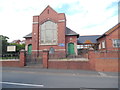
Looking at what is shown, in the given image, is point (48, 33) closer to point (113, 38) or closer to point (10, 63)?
point (10, 63)

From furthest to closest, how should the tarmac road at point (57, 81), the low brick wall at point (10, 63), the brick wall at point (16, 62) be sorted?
the low brick wall at point (10, 63) < the brick wall at point (16, 62) < the tarmac road at point (57, 81)

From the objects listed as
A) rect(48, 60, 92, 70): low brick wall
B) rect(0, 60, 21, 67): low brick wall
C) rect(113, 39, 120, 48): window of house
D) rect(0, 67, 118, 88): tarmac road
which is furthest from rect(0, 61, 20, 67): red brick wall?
rect(113, 39, 120, 48): window of house

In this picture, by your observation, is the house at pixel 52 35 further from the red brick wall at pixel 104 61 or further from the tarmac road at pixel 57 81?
the tarmac road at pixel 57 81

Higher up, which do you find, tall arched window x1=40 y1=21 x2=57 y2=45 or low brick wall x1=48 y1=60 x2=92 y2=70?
tall arched window x1=40 y1=21 x2=57 y2=45

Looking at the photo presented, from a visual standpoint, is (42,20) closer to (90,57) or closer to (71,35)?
(71,35)

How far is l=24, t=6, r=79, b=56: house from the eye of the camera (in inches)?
831

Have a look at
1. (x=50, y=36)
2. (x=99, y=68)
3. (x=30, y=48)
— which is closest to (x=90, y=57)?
(x=99, y=68)

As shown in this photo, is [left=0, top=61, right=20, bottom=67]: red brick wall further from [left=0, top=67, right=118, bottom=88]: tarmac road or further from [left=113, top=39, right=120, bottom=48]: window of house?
[left=113, top=39, right=120, bottom=48]: window of house

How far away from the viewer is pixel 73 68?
40.3 feet

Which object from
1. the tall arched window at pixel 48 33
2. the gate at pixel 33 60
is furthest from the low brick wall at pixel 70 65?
the tall arched window at pixel 48 33

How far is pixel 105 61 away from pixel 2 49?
23654 mm

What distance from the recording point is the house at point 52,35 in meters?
21.1

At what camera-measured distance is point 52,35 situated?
21.7m

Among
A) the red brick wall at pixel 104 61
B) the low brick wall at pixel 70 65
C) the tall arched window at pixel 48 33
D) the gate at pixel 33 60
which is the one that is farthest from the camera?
the tall arched window at pixel 48 33
